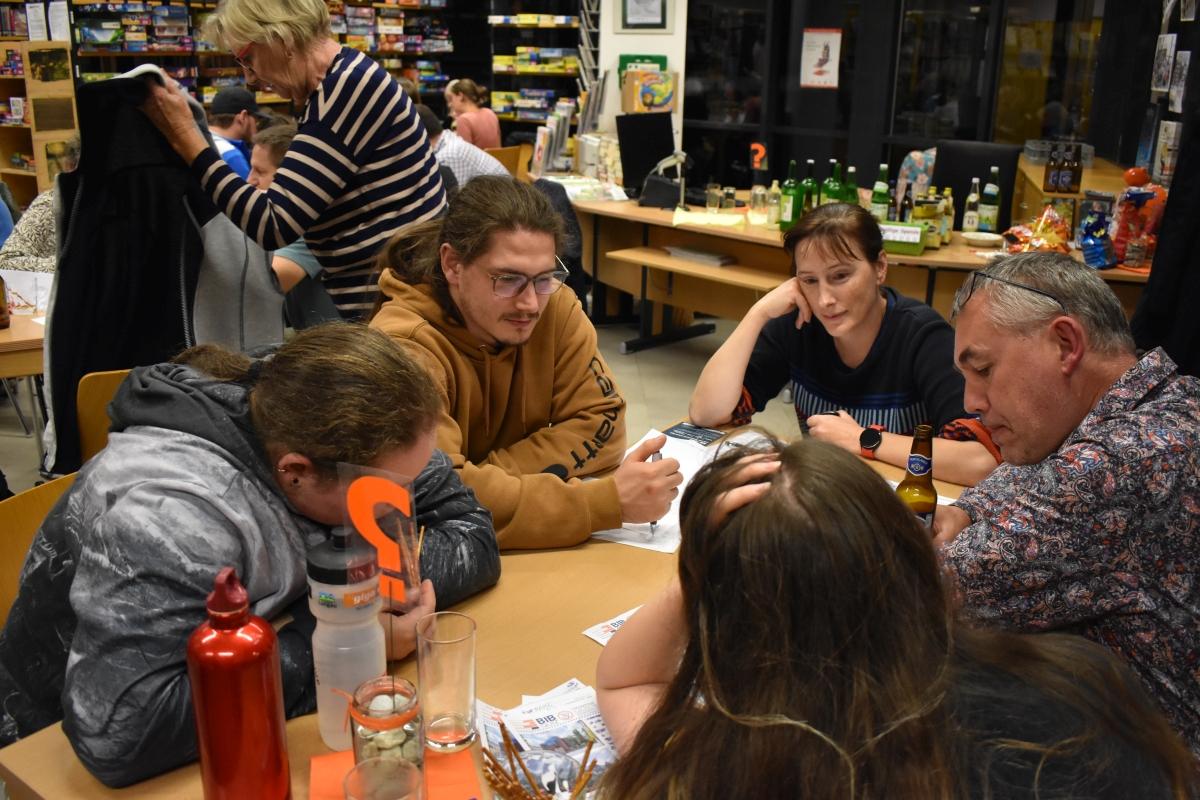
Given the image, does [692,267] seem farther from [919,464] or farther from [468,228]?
[919,464]

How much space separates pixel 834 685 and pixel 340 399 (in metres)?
0.70

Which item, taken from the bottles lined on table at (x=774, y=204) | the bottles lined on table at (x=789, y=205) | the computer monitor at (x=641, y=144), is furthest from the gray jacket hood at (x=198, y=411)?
the computer monitor at (x=641, y=144)

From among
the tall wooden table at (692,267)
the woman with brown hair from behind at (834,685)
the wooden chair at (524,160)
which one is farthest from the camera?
the wooden chair at (524,160)

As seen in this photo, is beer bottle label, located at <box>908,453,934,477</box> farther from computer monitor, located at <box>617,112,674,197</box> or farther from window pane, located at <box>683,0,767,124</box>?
window pane, located at <box>683,0,767,124</box>

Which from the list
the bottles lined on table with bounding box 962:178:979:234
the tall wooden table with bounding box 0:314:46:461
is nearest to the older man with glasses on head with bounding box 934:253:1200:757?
the tall wooden table with bounding box 0:314:46:461

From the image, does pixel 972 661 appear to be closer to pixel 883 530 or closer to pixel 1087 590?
pixel 883 530

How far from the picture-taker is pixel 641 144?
20.2 feet

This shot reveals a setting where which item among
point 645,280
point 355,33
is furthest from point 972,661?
point 355,33

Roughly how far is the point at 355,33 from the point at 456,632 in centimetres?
809

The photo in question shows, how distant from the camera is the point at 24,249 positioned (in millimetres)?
3852

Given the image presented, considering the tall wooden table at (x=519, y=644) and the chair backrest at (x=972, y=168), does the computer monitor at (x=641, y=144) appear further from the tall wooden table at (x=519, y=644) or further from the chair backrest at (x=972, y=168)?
the tall wooden table at (x=519, y=644)

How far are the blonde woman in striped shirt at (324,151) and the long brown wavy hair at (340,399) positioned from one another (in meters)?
1.21

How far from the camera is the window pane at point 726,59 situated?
773 centimetres

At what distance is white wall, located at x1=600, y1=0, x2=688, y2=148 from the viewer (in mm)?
7293
